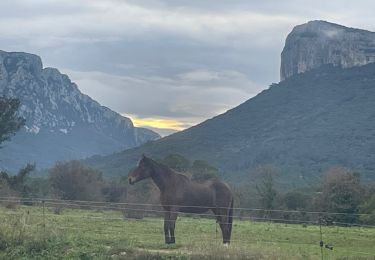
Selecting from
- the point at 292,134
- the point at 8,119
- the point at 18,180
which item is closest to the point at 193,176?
the point at 18,180

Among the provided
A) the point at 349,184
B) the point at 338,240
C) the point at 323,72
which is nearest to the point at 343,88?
the point at 323,72

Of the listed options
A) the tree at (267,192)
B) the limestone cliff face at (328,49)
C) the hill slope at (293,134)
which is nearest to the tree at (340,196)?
the tree at (267,192)

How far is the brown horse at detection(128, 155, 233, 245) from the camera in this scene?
58.0ft

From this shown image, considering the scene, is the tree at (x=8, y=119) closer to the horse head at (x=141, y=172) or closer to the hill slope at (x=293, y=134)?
the horse head at (x=141, y=172)

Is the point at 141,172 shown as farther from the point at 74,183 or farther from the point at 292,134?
the point at 292,134

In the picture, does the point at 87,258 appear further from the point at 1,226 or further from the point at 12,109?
the point at 12,109

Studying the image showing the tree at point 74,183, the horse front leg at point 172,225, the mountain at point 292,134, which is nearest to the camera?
the horse front leg at point 172,225

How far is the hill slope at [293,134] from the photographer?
105m

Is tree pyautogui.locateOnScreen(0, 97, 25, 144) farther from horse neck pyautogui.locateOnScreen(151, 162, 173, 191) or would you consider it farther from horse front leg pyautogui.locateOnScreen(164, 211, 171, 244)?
horse front leg pyautogui.locateOnScreen(164, 211, 171, 244)

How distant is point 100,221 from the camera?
24781mm

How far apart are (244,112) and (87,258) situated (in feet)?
414

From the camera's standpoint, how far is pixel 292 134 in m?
119

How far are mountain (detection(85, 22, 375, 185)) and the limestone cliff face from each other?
12.0m

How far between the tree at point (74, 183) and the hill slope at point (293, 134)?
50039 millimetres
